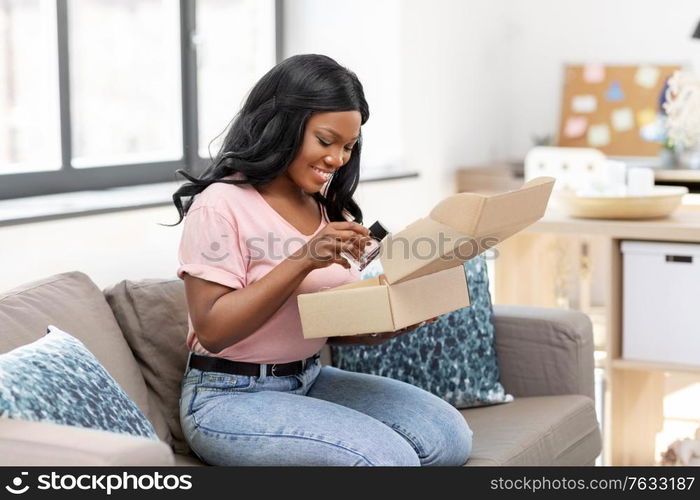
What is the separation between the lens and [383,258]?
5.82 feet

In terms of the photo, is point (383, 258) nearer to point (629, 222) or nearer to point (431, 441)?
point (431, 441)

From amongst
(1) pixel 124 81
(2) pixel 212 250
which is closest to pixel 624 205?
(2) pixel 212 250

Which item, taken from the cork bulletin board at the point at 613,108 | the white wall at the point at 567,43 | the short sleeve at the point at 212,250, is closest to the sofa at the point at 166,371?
the short sleeve at the point at 212,250

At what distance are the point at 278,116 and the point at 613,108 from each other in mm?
3407

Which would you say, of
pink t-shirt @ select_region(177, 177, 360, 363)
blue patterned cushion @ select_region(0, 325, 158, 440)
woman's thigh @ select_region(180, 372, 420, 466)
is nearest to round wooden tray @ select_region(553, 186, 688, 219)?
pink t-shirt @ select_region(177, 177, 360, 363)

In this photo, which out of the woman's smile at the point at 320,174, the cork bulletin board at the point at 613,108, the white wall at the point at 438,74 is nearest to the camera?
the woman's smile at the point at 320,174

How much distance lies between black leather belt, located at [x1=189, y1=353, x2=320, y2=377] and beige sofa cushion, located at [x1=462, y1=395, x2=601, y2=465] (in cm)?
41

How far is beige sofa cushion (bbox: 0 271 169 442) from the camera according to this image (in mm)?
1857

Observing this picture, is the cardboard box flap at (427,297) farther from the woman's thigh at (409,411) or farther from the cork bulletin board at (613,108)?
the cork bulletin board at (613,108)

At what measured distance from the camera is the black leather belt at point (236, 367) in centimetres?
191

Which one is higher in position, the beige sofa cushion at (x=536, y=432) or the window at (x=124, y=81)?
the window at (x=124, y=81)

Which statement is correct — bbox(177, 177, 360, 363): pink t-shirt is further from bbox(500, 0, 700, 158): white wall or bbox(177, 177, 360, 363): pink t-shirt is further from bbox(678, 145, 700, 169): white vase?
bbox(500, 0, 700, 158): white wall

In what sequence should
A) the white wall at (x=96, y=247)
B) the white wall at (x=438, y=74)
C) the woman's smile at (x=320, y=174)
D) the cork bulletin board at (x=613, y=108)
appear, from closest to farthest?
1. the woman's smile at (x=320, y=174)
2. the white wall at (x=96, y=247)
3. the white wall at (x=438, y=74)
4. the cork bulletin board at (x=613, y=108)
